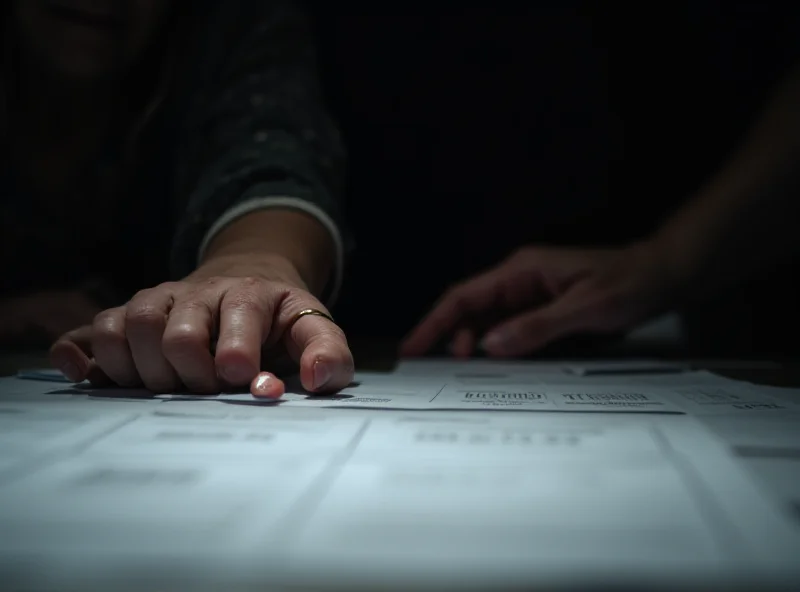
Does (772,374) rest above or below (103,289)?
below

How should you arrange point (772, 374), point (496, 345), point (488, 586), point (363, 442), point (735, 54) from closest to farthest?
point (488, 586) < point (363, 442) < point (772, 374) < point (496, 345) < point (735, 54)

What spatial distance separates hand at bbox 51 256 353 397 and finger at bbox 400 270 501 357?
29 cm

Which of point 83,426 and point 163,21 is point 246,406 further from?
point 163,21

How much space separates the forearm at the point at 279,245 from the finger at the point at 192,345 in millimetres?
95

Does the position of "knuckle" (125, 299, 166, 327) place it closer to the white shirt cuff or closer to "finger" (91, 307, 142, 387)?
"finger" (91, 307, 142, 387)

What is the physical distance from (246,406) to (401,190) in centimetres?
60

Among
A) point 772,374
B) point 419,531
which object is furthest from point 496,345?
point 419,531

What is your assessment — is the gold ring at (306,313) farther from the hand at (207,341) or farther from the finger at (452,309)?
the finger at (452,309)

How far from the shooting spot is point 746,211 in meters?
0.69

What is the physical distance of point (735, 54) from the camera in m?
0.83

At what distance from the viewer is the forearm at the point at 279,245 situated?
507mm

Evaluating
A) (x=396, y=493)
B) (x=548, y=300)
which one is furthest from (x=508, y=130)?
(x=396, y=493)

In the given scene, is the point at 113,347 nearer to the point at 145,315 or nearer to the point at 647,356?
the point at 145,315

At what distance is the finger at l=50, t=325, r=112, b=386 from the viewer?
42cm
